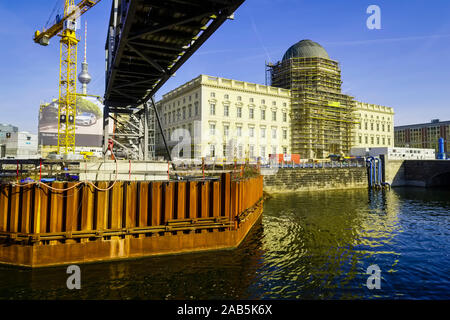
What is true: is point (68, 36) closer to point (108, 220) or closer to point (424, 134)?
point (108, 220)

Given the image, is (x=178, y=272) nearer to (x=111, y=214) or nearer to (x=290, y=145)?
(x=111, y=214)

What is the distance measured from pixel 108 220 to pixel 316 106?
201 ft

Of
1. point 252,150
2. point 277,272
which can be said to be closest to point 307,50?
point 252,150

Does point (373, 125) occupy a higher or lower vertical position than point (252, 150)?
higher

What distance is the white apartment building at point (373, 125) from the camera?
240 feet

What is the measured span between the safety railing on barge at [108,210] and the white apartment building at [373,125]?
235 ft

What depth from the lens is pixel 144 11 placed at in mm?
10242

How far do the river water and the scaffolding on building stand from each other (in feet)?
161

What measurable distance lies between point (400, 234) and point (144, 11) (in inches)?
713

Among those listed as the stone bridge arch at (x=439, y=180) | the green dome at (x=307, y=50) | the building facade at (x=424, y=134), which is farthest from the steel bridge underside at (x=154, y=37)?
the building facade at (x=424, y=134)

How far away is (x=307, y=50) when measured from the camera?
64812 millimetres

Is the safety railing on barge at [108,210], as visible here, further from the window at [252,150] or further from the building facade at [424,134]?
the building facade at [424,134]

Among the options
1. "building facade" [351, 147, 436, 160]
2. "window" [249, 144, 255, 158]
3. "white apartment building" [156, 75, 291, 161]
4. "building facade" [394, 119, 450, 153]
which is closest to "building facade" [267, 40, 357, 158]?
"white apartment building" [156, 75, 291, 161]
